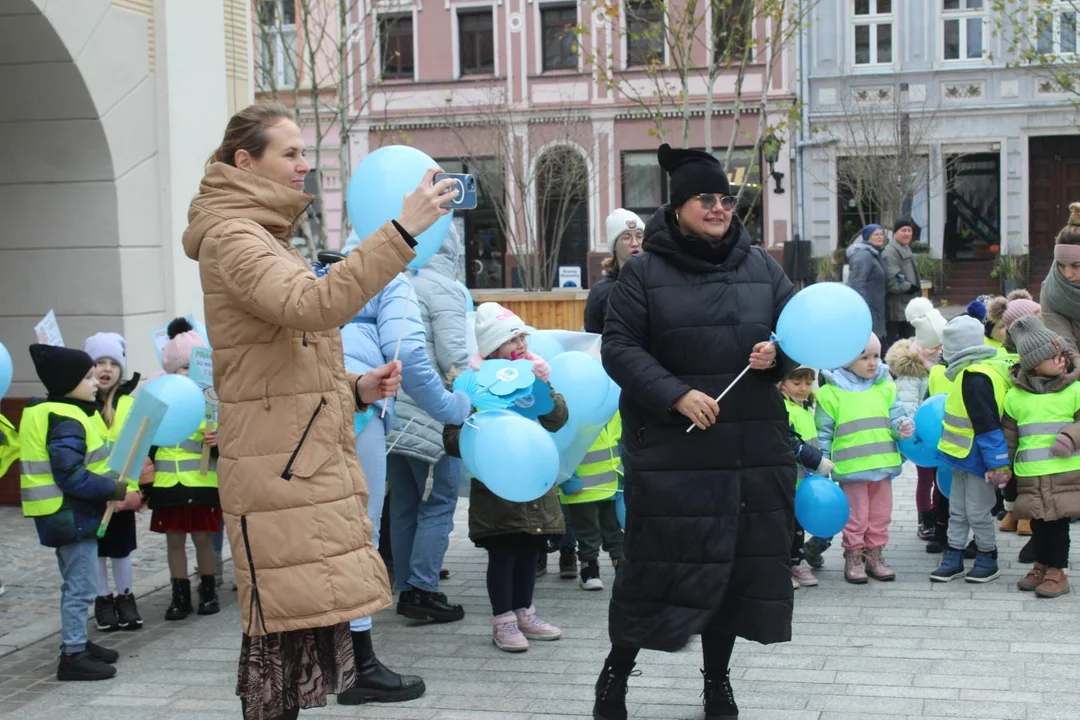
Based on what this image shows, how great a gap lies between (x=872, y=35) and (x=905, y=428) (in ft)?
88.5

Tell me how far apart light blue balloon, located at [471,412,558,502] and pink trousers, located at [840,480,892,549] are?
2.45 metres

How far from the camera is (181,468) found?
22.7ft

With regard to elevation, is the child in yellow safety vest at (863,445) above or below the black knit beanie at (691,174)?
below

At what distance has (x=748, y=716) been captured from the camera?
5062mm

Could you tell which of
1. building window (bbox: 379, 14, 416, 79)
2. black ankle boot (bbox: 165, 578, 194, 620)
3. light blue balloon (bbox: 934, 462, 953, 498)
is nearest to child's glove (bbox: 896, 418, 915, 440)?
light blue balloon (bbox: 934, 462, 953, 498)

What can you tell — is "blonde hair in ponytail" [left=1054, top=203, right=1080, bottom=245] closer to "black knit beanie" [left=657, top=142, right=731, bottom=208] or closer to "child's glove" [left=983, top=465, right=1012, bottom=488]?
"child's glove" [left=983, top=465, right=1012, bottom=488]

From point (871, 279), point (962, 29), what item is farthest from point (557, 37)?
point (871, 279)

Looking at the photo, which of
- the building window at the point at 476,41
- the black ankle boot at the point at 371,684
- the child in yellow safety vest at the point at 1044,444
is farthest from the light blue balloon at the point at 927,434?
the building window at the point at 476,41

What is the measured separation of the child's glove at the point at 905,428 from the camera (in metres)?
7.31

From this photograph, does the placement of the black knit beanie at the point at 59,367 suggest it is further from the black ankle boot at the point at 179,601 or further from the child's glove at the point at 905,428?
the child's glove at the point at 905,428

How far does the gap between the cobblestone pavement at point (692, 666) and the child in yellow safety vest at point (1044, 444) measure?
0.74 ft

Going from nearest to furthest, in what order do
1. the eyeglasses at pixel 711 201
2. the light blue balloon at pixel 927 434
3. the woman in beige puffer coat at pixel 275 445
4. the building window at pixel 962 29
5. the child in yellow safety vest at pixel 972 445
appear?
the woman in beige puffer coat at pixel 275 445, the eyeglasses at pixel 711 201, the child in yellow safety vest at pixel 972 445, the light blue balloon at pixel 927 434, the building window at pixel 962 29

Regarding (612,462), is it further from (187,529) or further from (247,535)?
(247,535)

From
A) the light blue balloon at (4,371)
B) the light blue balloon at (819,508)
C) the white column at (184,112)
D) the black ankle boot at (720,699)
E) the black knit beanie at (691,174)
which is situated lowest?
the black ankle boot at (720,699)
